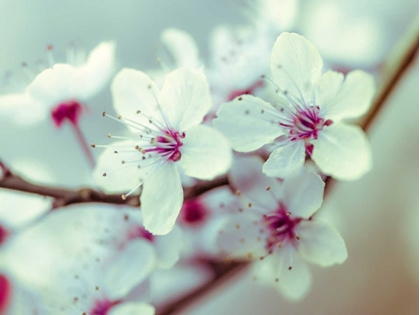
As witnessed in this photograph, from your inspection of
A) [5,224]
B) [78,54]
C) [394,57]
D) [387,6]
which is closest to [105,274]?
[5,224]

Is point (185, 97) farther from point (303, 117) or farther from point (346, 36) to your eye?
point (346, 36)

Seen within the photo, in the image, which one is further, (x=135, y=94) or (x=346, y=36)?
(x=346, y=36)

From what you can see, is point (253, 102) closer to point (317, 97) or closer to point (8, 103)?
point (317, 97)

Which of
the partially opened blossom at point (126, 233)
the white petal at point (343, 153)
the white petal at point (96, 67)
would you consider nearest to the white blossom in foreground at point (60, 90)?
the white petal at point (96, 67)

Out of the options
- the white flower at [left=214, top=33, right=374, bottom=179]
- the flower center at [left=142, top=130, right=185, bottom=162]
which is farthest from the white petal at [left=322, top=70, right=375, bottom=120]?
the flower center at [left=142, top=130, right=185, bottom=162]

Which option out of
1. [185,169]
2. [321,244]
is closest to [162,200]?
[185,169]

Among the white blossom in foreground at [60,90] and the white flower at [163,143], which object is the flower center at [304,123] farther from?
the white blossom in foreground at [60,90]

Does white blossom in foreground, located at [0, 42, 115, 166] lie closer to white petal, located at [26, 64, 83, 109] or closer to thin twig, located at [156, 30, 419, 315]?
white petal, located at [26, 64, 83, 109]
